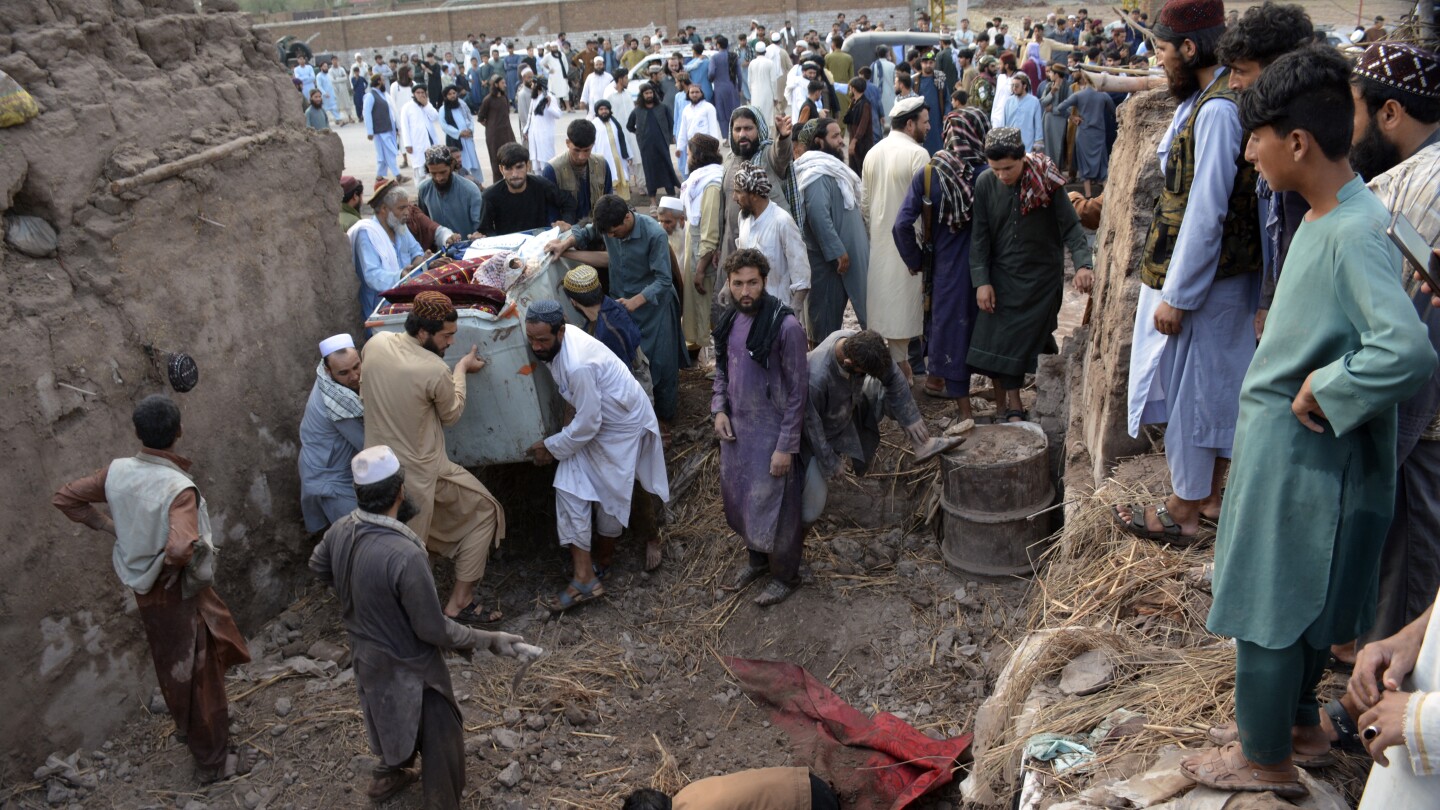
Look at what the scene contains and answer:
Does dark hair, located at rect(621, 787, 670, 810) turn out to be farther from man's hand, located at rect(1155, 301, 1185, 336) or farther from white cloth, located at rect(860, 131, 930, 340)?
white cloth, located at rect(860, 131, 930, 340)

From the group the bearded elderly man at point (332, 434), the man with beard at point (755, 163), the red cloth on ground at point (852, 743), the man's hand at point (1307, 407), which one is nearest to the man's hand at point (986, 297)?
the man with beard at point (755, 163)

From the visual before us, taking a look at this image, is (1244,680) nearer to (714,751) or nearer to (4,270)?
(714,751)

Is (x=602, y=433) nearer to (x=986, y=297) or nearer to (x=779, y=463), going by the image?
(x=779, y=463)

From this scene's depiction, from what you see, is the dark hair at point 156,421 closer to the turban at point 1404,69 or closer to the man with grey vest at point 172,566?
the man with grey vest at point 172,566

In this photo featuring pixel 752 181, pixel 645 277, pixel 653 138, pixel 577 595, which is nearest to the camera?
pixel 577 595

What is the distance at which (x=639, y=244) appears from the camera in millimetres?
6379

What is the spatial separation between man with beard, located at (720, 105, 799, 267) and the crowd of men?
0.09ft

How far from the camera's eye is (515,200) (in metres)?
7.18

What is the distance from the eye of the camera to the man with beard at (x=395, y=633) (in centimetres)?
376

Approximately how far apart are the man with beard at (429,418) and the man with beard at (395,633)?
38.9 inches

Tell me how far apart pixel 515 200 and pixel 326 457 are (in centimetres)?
250

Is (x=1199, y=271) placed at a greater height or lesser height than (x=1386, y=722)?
greater

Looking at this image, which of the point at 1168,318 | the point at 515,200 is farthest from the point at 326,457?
the point at 1168,318

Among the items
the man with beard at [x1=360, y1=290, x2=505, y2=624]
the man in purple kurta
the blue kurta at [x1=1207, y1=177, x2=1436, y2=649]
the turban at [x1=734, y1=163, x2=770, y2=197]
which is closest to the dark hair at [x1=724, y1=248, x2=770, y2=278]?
the man in purple kurta
